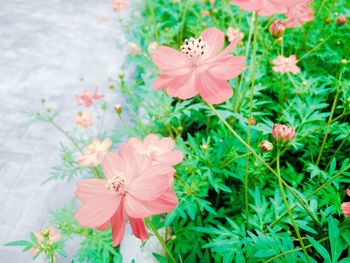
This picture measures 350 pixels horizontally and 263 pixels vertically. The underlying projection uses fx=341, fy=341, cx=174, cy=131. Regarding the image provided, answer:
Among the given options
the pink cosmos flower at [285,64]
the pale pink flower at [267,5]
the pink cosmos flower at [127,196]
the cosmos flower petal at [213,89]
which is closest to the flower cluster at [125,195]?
the pink cosmos flower at [127,196]

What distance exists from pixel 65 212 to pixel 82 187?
65 centimetres

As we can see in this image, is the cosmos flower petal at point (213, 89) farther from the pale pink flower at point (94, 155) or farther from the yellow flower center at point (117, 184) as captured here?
the pale pink flower at point (94, 155)

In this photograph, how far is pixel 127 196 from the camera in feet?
1.93

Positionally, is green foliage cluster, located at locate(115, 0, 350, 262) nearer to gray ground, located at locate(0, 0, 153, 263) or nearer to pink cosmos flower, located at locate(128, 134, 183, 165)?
pink cosmos flower, located at locate(128, 134, 183, 165)

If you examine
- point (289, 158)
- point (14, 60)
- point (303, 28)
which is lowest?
point (14, 60)

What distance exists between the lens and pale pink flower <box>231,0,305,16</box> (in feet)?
2.08

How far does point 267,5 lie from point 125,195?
1.45 feet

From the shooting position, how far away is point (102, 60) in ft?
7.63

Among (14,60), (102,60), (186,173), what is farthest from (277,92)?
(14,60)

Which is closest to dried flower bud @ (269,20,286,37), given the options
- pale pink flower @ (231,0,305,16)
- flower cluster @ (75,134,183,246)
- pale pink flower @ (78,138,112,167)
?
pale pink flower @ (231,0,305,16)

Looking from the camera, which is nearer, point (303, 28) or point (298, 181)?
point (298, 181)

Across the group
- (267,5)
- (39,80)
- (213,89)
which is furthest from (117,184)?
(39,80)

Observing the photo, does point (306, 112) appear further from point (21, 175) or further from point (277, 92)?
point (21, 175)

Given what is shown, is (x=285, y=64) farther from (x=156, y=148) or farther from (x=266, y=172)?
(x=156, y=148)
